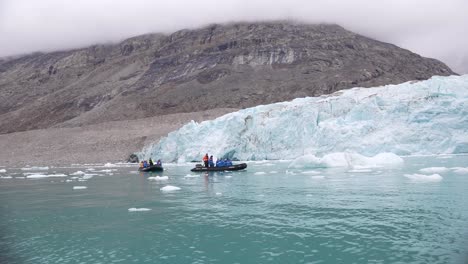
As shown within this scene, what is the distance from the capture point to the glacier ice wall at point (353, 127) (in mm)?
29719

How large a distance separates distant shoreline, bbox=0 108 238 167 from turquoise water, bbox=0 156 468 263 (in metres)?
39.6

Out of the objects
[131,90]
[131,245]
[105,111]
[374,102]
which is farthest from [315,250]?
[131,90]

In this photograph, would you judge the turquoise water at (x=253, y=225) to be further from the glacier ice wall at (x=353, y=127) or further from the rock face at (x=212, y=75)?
the rock face at (x=212, y=75)

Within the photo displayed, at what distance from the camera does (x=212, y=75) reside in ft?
318

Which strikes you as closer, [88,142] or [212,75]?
[88,142]

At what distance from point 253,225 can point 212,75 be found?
3476 inches

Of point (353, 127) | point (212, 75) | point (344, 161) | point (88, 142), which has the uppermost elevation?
point (212, 75)

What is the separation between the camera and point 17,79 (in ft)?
443

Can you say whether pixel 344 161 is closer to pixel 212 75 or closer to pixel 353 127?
pixel 353 127

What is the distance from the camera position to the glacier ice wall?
2972 cm

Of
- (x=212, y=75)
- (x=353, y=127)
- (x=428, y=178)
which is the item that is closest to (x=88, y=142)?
(x=212, y=75)

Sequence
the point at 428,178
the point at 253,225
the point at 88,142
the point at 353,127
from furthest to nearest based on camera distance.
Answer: the point at 88,142 → the point at 353,127 → the point at 428,178 → the point at 253,225

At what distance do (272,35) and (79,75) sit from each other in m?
58.1

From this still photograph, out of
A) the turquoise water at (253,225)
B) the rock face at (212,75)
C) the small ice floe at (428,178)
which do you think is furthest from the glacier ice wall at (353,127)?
the rock face at (212,75)
